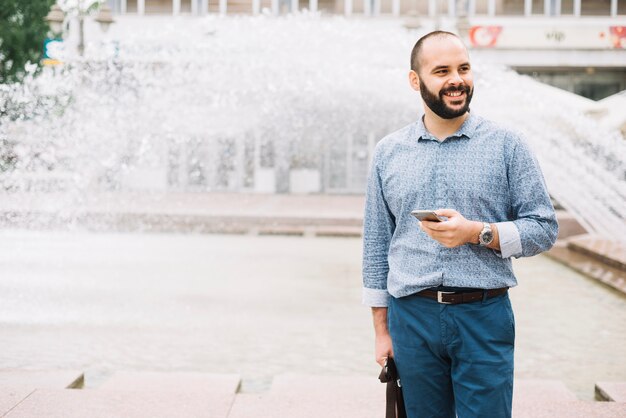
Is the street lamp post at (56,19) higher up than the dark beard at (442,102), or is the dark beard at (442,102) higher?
the street lamp post at (56,19)

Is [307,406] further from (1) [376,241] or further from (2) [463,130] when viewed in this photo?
(2) [463,130]

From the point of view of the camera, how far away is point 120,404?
4.26 meters

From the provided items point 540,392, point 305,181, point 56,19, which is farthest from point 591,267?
point 305,181

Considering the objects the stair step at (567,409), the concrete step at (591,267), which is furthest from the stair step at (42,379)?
the concrete step at (591,267)

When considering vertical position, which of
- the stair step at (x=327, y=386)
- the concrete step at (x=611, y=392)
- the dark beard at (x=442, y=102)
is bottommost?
the concrete step at (x=611, y=392)

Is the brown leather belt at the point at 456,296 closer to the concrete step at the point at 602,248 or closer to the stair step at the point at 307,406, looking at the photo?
the stair step at the point at 307,406

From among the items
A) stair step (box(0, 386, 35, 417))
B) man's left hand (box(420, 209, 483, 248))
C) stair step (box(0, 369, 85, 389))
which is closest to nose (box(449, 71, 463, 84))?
man's left hand (box(420, 209, 483, 248))

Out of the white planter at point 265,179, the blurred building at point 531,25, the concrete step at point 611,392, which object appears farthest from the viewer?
the white planter at point 265,179

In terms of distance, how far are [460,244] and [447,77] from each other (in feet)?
1.67

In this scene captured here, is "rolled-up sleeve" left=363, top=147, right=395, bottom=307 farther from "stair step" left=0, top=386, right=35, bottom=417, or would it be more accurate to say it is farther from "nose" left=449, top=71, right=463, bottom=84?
"stair step" left=0, top=386, right=35, bottom=417

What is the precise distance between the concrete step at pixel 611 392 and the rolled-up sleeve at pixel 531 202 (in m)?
2.33

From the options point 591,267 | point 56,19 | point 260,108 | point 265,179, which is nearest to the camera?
point 591,267

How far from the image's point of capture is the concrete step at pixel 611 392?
4559 mm

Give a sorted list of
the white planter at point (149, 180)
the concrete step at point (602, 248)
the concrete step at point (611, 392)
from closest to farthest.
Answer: the concrete step at point (611, 392) → the concrete step at point (602, 248) → the white planter at point (149, 180)
